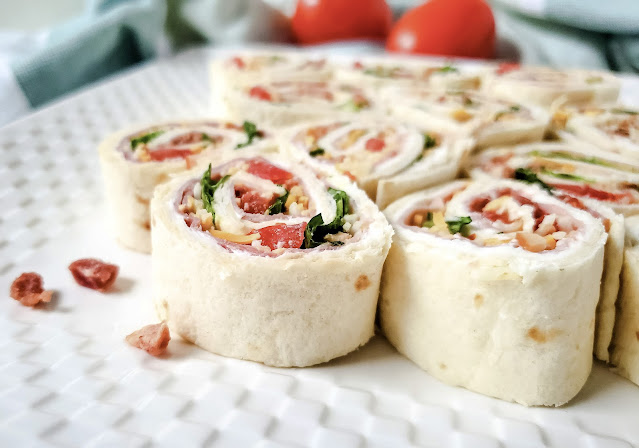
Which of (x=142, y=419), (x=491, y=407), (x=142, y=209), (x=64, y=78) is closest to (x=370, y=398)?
(x=491, y=407)

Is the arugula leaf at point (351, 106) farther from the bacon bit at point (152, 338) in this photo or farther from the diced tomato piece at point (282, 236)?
the bacon bit at point (152, 338)

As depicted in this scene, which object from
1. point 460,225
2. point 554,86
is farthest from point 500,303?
point 554,86

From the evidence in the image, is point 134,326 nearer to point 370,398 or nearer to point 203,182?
point 203,182

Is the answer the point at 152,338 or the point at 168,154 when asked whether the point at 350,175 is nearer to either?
the point at 168,154

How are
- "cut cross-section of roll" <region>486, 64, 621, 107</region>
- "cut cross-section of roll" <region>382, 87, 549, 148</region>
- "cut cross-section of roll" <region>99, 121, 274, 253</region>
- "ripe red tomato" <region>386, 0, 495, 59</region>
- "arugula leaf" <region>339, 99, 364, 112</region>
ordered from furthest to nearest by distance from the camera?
"ripe red tomato" <region>386, 0, 495, 59</region> → "cut cross-section of roll" <region>486, 64, 621, 107</region> → "arugula leaf" <region>339, 99, 364, 112</region> → "cut cross-section of roll" <region>382, 87, 549, 148</region> → "cut cross-section of roll" <region>99, 121, 274, 253</region>

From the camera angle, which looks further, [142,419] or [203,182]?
[203,182]

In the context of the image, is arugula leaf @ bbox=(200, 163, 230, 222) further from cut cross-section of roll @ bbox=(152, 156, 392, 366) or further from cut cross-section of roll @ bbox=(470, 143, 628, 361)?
cut cross-section of roll @ bbox=(470, 143, 628, 361)

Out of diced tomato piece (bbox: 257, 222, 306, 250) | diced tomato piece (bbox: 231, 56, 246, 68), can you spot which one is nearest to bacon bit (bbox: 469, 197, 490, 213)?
diced tomato piece (bbox: 257, 222, 306, 250)
